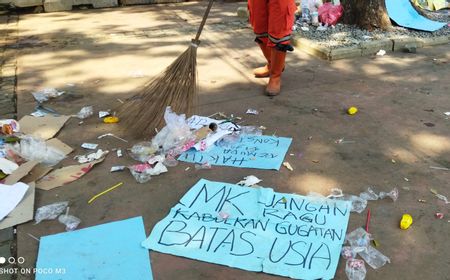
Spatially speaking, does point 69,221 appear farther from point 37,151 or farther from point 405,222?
point 405,222

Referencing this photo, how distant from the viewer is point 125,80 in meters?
4.40

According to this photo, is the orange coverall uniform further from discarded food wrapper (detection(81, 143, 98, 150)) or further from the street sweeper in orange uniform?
discarded food wrapper (detection(81, 143, 98, 150))

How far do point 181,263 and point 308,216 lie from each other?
28.8 inches

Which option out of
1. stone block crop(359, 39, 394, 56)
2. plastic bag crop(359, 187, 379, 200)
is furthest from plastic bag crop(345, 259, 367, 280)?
stone block crop(359, 39, 394, 56)

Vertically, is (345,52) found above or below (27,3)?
below

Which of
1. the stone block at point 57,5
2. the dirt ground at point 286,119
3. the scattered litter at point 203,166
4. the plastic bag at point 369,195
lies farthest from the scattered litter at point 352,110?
the stone block at point 57,5

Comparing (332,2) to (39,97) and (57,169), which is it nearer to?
(39,97)

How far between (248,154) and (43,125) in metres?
1.63

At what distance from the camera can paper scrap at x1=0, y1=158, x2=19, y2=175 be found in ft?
8.85

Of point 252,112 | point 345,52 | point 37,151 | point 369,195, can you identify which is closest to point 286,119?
point 252,112

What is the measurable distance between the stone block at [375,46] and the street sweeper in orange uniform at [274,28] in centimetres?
155

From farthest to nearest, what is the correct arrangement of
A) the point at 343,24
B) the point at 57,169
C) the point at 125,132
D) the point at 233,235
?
the point at 343,24 < the point at 125,132 < the point at 57,169 < the point at 233,235

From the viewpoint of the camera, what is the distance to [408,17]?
6.04 m

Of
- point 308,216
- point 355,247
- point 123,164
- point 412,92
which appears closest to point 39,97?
point 123,164
